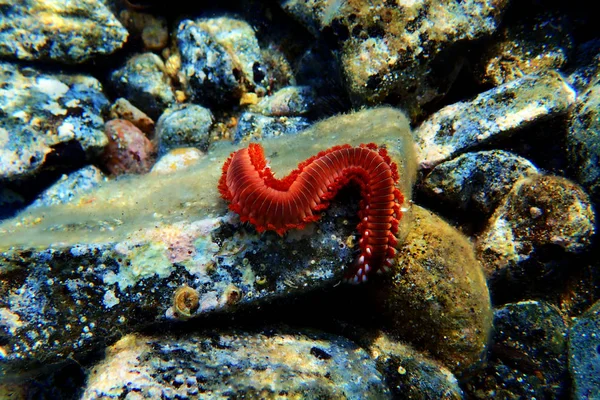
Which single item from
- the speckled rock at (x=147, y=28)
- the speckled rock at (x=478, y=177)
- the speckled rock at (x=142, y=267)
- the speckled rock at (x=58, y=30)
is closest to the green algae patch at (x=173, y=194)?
the speckled rock at (x=142, y=267)

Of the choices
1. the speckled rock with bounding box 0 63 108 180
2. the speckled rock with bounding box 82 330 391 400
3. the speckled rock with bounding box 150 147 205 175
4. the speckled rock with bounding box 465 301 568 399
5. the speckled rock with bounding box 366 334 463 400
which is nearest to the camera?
the speckled rock with bounding box 82 330 391 400

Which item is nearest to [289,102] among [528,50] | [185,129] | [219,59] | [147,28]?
[219,59]

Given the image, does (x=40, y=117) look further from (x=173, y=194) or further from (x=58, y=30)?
(x=173, y=194)

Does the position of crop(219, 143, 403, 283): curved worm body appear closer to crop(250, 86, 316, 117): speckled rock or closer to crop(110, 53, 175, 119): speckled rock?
crop(250, 86, 316, 117): speckled rock

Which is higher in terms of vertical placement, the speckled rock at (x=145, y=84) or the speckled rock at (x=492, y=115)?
the speckled rock at (x=492, y=115)

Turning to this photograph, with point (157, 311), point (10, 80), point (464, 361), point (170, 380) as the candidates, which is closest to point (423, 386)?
point (464, 361)

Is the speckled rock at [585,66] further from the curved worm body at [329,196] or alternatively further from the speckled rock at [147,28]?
the speckled rock at [147,28]

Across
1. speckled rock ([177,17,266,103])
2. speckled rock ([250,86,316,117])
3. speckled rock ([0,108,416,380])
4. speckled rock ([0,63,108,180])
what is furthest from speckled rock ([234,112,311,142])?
speckled rock ([0,63,108,180])

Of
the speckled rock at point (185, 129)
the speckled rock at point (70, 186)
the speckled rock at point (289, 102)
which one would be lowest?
the speckled rock at point (70, 186)
